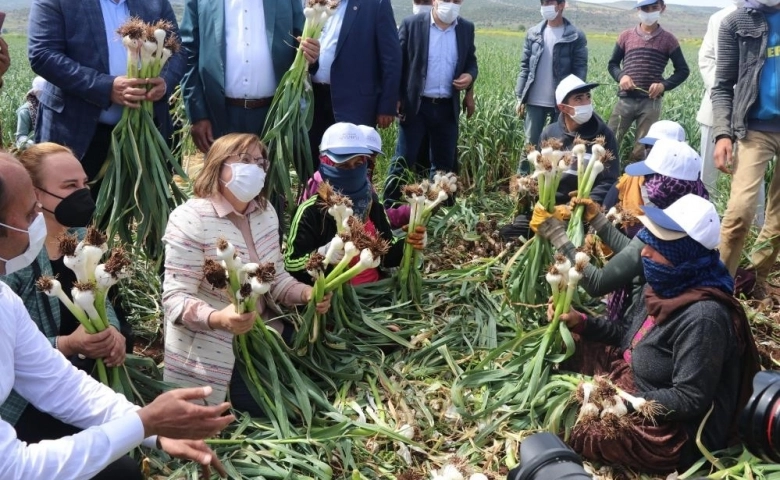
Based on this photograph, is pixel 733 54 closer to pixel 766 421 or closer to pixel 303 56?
pixel 303 56

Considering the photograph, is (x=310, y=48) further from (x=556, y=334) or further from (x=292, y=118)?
(x=556, y=334)

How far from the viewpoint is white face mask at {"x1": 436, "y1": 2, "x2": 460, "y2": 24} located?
4.57 meters

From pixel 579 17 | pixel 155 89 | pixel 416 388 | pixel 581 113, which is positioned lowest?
pixel 579 17

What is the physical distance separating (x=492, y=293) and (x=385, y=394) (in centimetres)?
88

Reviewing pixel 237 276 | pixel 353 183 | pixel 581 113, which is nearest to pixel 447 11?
pixel 581 113

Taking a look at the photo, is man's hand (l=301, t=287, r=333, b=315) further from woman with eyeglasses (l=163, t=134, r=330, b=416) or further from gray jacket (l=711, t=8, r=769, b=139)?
gray jacket (l=711, t=8, r=769, b=139)

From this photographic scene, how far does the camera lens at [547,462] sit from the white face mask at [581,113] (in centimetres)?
278

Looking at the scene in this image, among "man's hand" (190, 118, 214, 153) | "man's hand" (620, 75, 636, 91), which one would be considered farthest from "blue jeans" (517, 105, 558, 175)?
"man's hand" (190, 118, 214, 153)

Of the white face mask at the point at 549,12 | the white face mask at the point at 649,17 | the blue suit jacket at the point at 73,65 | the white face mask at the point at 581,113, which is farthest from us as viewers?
the white face mask at the point at 649,17

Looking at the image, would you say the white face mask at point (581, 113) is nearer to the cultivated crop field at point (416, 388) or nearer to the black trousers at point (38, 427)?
the cultivated crop field at point (416, 388)

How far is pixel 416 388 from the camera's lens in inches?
106

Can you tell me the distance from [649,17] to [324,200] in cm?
369

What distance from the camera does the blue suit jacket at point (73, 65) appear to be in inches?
116

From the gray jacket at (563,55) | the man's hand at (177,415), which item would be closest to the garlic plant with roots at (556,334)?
the man's hand at (177,415)
